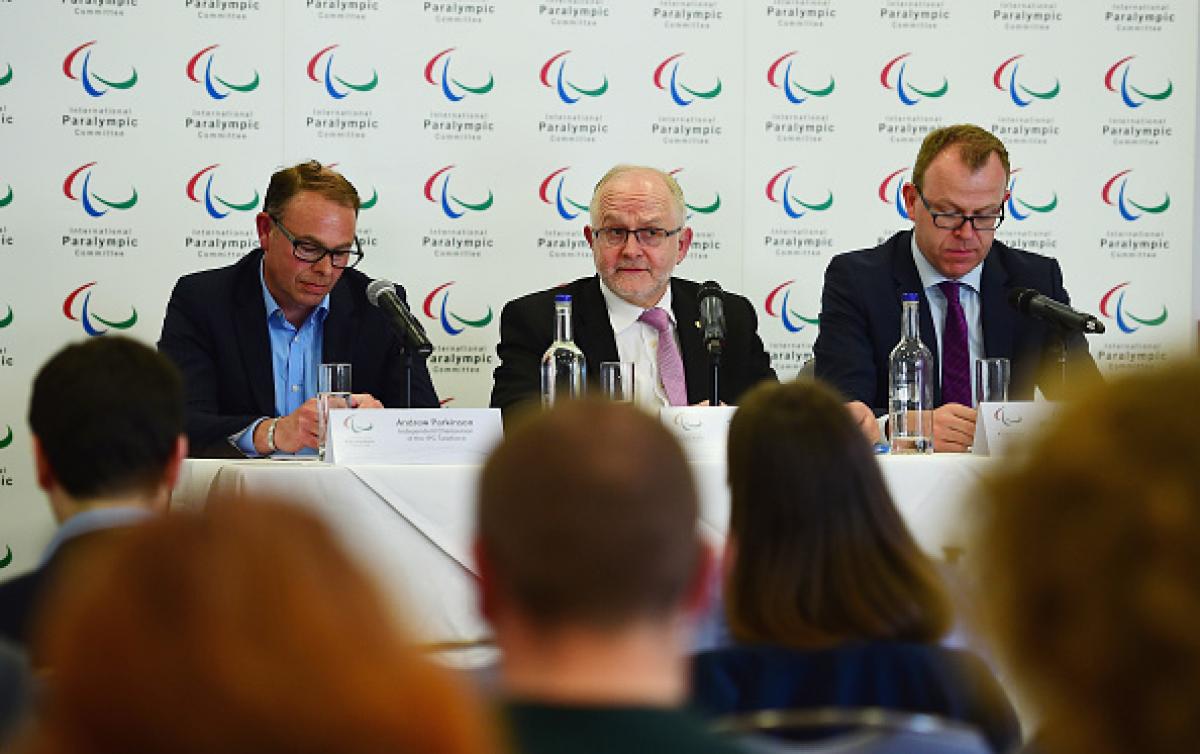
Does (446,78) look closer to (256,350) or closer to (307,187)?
(307,187)

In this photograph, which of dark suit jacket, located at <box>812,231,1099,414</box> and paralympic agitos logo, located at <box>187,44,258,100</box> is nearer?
dark suit jacket, located at <box>812,231,1099,414</box>

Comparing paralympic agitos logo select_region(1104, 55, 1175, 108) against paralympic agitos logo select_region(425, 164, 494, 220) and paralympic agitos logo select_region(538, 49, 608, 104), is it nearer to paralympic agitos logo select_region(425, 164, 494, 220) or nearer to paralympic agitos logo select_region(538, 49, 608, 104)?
paralympic agitos logo select_region(538, 49, 608, 104)

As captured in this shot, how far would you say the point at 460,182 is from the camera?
16.0 feet

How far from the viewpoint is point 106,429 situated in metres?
1.91

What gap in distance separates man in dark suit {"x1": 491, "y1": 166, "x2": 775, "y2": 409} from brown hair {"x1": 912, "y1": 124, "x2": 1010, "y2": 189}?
668mm

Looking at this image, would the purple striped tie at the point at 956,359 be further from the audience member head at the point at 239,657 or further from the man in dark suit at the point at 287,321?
the audience member head at the point at 239,657

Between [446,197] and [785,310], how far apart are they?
119 cm

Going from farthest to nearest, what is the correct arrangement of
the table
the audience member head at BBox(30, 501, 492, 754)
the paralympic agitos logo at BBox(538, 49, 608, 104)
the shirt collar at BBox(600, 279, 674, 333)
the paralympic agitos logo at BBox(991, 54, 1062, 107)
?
the paralympic agitos logo at BBox(991, 54, 1062, 107) → the paralympic agitos logo at BBox(538, 49, 608, 104) → the shirt collar at BBox(600, 279, 674, 333) → the table → the audience member head at BBox(30, 501, 492, 754)

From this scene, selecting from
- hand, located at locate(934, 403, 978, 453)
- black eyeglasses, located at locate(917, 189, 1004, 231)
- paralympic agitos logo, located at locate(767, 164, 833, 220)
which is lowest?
hand, located at locate(934, 403, 978, 453)

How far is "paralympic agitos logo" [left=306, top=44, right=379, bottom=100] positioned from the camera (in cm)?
482

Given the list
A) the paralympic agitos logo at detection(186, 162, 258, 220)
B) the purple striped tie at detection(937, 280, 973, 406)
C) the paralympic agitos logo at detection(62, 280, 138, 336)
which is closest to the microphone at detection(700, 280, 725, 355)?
the purple striped tie at detection(937, 280, 973, 406)

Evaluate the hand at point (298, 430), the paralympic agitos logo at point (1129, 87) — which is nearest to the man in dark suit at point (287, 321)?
the hand at point (298, 430)

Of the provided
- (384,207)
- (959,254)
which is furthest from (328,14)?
(959,254)

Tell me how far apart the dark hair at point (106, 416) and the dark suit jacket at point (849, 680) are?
82cm
